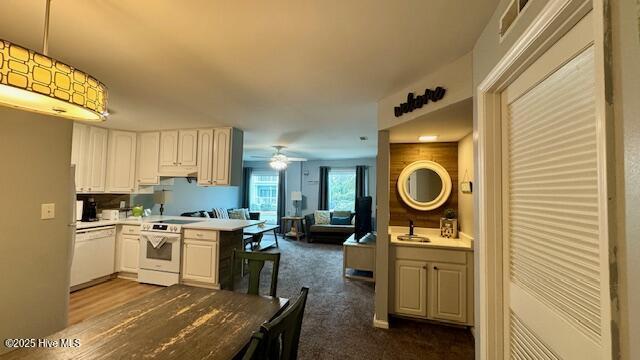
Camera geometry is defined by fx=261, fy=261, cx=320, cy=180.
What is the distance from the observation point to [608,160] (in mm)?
638

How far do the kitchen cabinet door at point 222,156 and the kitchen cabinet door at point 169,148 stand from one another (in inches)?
30.4

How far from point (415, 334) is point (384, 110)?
2.22 metres

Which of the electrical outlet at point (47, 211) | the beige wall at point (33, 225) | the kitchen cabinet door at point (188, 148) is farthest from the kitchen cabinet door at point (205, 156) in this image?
the electrical outlet at point (47, 211)

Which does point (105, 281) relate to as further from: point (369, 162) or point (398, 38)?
point (369, 162)

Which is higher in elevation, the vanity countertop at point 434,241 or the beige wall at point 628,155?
the beige wall at point 628,155

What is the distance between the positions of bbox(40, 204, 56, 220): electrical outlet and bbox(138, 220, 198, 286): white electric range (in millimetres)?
1553

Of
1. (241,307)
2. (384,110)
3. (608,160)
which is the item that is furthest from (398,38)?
(241,307)

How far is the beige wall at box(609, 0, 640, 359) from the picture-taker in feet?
1.82

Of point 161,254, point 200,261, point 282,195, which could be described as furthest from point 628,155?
point 282,195

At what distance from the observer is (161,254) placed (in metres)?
3.67

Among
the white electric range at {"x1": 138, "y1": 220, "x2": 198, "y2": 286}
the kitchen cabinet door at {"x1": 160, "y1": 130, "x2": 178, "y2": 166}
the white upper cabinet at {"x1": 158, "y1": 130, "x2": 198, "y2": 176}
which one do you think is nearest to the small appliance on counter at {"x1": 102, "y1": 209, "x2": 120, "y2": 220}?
the white electric range at {"x1": 138, "y1": 220, "x2": 198, "y2": 286}

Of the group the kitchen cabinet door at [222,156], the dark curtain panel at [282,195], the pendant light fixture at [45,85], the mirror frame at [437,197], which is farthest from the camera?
the dark curtain panel at [282,195]

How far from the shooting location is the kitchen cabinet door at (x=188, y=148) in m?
4.12

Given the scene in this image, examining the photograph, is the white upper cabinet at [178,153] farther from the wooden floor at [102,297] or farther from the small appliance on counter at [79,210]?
the wooden floor at [102,297]
